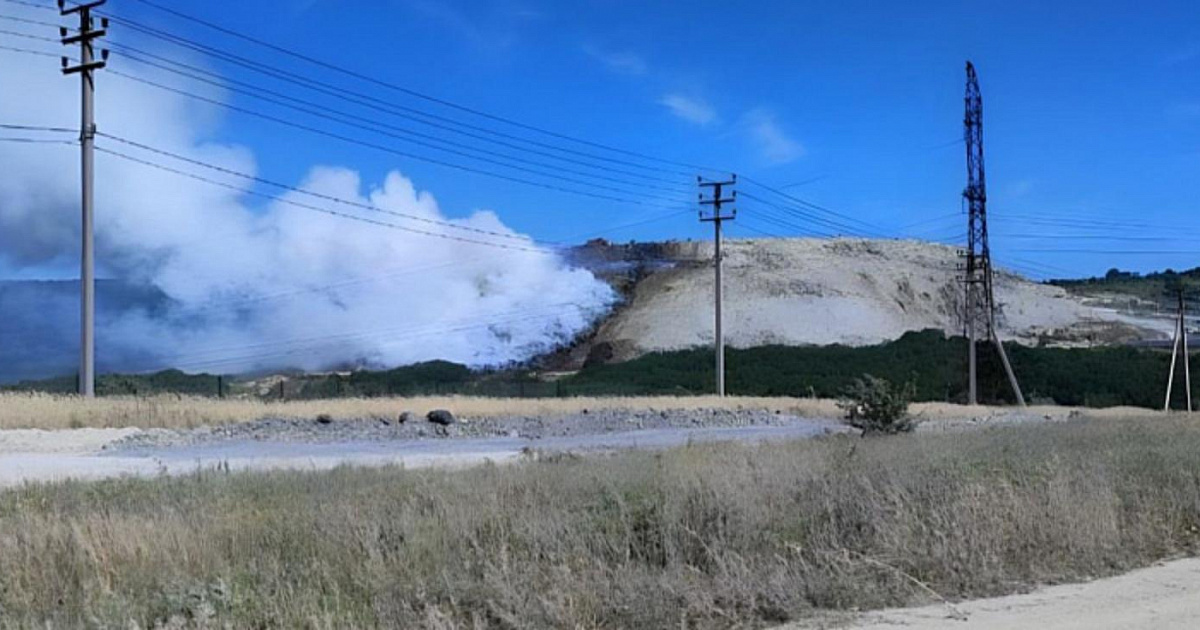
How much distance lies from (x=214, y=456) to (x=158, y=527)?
18999 millimetres

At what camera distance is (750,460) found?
15141 mm

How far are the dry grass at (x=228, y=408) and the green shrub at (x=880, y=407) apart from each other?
9086 millimetres

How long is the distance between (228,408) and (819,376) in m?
56.7

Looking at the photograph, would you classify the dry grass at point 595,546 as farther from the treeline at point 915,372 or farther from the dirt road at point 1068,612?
→ the treeline at point 915,372

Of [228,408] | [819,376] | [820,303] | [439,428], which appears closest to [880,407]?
[439,428]

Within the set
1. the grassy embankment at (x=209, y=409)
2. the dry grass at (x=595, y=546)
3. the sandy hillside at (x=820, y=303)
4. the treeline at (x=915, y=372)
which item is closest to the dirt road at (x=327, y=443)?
the grassy embankment at (x=209, y=409)

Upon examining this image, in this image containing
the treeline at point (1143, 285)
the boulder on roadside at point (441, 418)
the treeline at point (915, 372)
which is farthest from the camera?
the treeline at point (1143, 285)

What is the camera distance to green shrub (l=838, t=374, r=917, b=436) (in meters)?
29.3

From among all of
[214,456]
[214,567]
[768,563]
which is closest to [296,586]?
[214,567]

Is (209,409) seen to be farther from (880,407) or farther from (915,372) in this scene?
(915,372)

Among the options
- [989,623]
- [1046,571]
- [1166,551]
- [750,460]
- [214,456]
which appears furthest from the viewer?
[214,456]

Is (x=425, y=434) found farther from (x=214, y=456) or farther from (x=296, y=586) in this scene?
(x=296, y=586)

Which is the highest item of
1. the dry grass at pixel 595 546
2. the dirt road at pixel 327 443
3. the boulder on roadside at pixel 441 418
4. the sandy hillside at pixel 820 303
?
the sandy hillside at pixel 820 303

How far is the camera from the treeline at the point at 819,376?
71.1 meters
